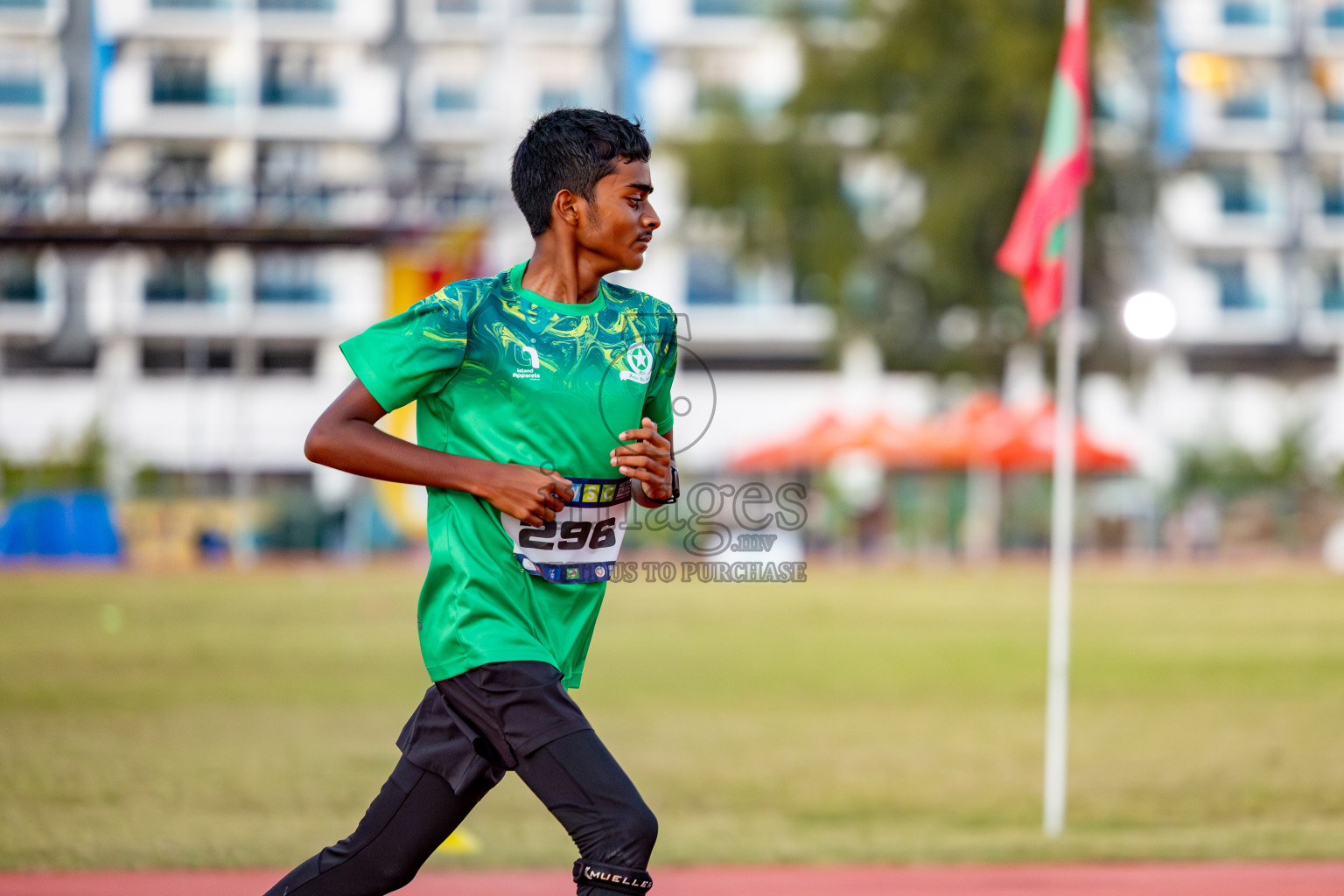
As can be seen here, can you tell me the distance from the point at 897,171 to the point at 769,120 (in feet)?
11.6

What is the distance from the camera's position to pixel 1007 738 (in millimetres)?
12445

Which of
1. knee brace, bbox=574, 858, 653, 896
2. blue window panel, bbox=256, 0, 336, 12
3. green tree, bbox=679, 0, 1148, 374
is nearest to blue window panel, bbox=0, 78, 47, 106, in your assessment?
blue window panel, bbox=256, 0, 336, 12

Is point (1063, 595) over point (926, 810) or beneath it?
over

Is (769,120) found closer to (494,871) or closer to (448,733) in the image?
(494,871)

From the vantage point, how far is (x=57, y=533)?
3388 centimetres

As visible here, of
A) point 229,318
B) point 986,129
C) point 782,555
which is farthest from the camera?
point 229,318

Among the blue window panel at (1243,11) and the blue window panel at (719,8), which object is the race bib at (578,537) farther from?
the blue window panel at (1243,11)

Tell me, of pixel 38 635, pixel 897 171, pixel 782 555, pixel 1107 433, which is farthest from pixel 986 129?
pixel 38 635

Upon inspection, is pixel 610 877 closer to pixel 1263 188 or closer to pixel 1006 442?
pixel 1006 442

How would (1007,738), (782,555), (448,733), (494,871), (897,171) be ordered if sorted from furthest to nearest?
(897,171), (782,555), (1007,738), (494,871), (448,733)

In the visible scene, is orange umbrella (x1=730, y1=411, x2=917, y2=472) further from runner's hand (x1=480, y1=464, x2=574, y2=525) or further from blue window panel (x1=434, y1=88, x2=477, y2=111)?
runner's hand (x1=480, y1=464, x2=574, y2=525)

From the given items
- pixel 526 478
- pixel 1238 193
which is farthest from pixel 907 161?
pixel 526 478

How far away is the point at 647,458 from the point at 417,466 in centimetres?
47

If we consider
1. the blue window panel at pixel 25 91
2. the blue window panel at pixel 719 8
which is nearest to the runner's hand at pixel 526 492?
the blue window panel at pixel 719 8
